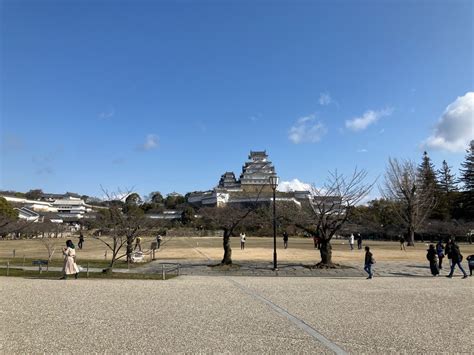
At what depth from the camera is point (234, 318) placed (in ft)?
24.7

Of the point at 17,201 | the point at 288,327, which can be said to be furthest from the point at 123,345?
the point at 17,201

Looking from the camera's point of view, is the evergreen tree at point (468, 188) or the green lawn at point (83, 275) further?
the evergreen tree at point (468, 188)

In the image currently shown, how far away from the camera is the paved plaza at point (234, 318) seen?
574 cm

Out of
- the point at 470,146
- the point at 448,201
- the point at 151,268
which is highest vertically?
the point at 470,146

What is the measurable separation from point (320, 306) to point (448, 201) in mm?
60108

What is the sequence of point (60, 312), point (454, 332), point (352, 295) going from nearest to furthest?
1. point (454, 332)
2. point (60, 312)
3. point (352, 295)

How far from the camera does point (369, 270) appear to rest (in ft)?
49.5

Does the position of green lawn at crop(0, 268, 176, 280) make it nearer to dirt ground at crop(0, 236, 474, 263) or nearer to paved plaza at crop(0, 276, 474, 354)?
paved plaza at crop(0, 276, 474, 354)

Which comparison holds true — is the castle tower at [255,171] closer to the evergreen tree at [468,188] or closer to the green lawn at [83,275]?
the evergreen tree at [468,188]

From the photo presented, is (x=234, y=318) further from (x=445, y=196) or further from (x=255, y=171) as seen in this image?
(x=255, y=171)

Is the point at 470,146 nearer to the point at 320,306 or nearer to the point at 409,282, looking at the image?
the point at 409,282

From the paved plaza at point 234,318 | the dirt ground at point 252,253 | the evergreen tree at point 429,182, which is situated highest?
the evergreen tree at point 429,182

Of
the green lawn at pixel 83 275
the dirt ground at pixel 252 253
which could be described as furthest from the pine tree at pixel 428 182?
the green lawn at pixel 83 275

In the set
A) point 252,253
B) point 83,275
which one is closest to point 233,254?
point 252,253
